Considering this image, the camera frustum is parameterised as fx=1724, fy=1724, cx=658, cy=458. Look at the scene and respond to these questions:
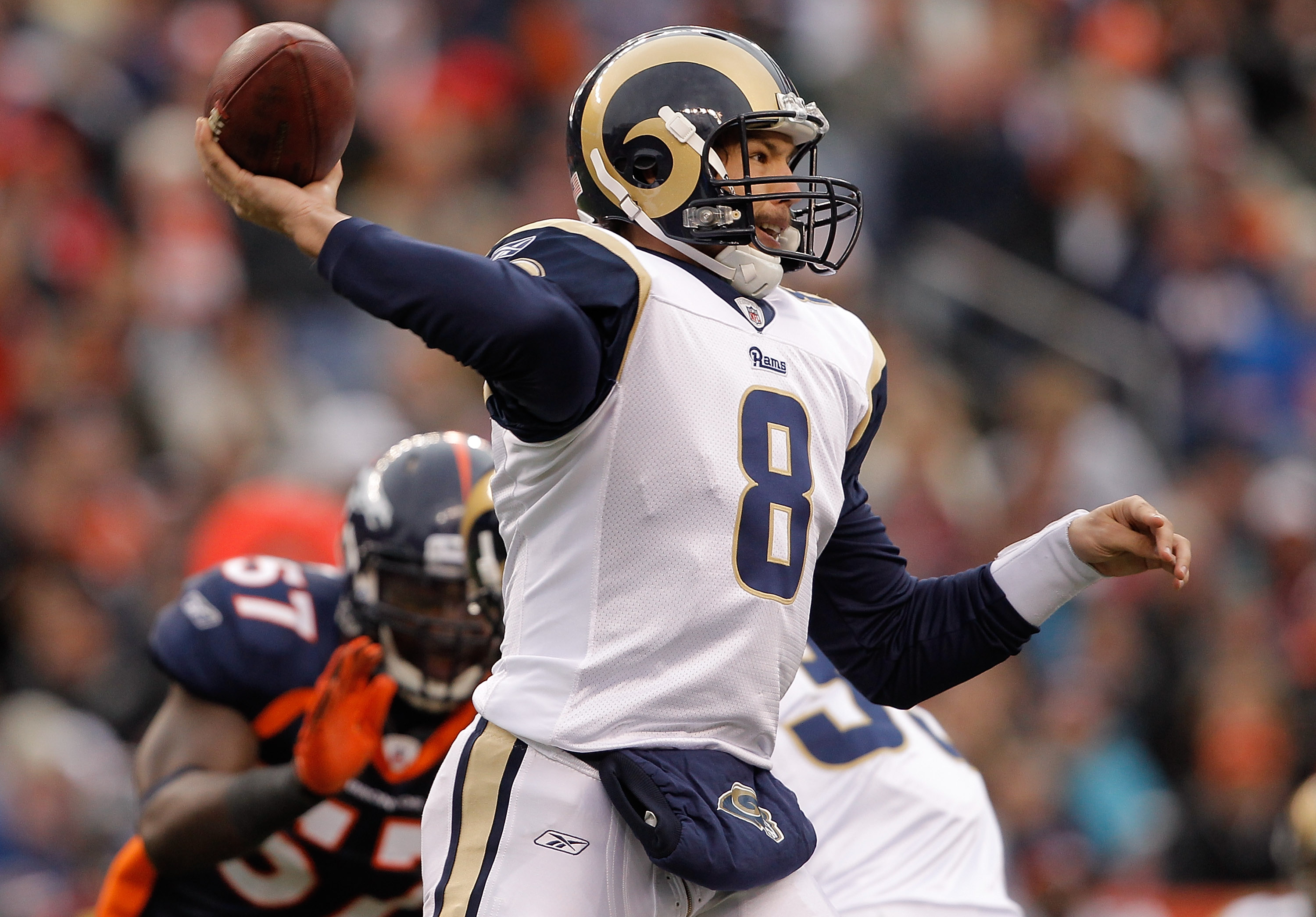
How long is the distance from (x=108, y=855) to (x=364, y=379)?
2.69m

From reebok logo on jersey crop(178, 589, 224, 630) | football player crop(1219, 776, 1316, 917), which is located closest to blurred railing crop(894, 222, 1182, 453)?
football player crop(1219, 776, 1316, 917)

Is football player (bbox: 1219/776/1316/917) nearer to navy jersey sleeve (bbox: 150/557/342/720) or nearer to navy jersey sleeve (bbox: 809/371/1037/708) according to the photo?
navy jersey sleeve (bbox: 809/371/1037/708)

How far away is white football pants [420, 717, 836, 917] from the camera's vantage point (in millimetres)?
2443

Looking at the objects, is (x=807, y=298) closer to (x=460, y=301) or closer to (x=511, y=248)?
(x=511, y=248)

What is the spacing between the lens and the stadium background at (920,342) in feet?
21.6

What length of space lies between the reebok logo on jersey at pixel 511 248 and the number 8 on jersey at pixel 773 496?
0.40 m

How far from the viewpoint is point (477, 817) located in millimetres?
2512

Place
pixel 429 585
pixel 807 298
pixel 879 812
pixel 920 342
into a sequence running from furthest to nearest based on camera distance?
pixel 920 342 < pixel 429 585 < pixel 879 812 < pixel 807 298

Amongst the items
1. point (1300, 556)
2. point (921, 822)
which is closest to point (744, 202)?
point (921, 822)

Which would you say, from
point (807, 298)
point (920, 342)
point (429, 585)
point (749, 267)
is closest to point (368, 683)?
point (429, 585)

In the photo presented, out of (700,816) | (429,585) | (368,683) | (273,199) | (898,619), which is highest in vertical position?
(273,199)

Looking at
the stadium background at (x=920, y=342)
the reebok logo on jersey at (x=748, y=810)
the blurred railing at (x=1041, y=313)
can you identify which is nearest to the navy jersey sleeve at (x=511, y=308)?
the reebok logo on jersey at (x=748, y=810)

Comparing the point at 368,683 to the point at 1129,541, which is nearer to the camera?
the point at 1129,541

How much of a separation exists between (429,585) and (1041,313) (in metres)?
5.10
